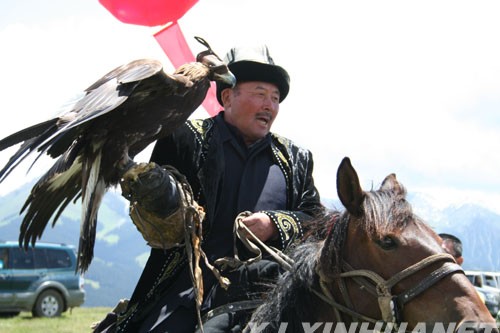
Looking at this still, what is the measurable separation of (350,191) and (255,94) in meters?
1.24

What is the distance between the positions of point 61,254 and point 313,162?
16.0 metres

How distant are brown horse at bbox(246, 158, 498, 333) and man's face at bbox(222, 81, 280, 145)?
951mm

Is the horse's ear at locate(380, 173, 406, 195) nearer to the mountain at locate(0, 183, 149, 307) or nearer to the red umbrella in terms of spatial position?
the red umbrella

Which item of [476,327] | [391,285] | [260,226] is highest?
[260,226]

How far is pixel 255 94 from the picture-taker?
4.23 metres

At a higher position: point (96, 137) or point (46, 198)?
point (96, 137)

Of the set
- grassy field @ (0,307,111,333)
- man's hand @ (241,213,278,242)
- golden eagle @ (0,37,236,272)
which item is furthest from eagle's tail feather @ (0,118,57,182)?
grassy field @ (0,307,111,333)

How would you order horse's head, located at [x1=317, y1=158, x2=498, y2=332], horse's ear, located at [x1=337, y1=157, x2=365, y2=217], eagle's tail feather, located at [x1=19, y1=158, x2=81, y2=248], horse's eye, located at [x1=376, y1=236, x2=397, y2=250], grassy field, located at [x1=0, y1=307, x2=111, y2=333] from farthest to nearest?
grassy field, located at [x1=0, y1=307, x2=111, y2=333] < eagle's tail feather, located at [x1=19, y1=158, x2=81, y2=248] < horse's ear, located at [x1=337, y1=157, x2=365, y2=217] < horse's eye, located at [x1=376, y1=236, x2=397, y2=250] < horse's head, located at [x1=317, y1=158, x2=498, y2=332]

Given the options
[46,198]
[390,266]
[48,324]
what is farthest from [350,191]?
[48,324]

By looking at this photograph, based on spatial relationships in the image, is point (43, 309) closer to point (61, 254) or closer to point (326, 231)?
point (61, 254)

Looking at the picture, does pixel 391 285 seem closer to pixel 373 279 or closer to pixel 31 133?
pixel 373 279

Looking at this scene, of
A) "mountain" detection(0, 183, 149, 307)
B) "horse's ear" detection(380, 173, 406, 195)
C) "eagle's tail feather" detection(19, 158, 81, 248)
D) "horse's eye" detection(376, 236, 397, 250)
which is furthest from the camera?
"mountain" detection(0, 183, 149, 307)

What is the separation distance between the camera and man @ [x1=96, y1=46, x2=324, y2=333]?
3670mm

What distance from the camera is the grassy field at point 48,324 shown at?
14.6m
